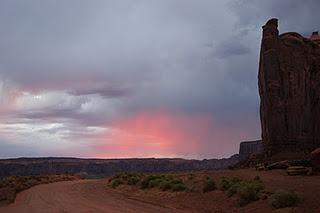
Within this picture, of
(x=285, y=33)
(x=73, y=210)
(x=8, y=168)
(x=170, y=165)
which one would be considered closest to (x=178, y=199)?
(x=73, y=210)

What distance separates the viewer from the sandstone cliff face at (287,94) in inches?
2168

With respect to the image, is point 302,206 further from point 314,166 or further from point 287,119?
point 287,119

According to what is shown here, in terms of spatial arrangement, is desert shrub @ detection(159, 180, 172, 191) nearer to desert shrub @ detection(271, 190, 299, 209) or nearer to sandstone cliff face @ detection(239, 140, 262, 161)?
desert shrub @ detection(271, 190, 299, 209)

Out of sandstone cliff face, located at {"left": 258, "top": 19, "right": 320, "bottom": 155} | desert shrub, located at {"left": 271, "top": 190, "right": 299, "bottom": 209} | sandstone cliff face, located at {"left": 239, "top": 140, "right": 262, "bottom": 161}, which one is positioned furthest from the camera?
sandstone cliff face, located at {"left": 239, "top": 140, "right": 262, "bottom": 161}

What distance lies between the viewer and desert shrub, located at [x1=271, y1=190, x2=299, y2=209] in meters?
19.0

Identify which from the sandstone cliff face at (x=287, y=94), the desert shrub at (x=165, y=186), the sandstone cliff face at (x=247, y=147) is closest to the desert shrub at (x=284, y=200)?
the desert shrub at (x=165, y=186)

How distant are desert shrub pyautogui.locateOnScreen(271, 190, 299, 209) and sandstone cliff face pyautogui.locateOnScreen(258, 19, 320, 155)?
35.3 m

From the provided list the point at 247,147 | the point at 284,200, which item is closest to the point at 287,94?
the point at 284,200

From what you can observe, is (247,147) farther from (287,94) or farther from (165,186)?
(165,186)

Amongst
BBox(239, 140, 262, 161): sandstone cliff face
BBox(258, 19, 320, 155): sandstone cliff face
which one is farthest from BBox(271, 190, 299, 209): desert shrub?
BBox(239, 140, 262, 161): sandstone cliff face

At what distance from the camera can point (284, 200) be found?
62.5ft

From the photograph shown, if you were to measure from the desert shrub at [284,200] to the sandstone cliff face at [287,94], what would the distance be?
35290mm

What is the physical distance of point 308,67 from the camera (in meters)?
58.9

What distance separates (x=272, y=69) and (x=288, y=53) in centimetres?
323
